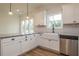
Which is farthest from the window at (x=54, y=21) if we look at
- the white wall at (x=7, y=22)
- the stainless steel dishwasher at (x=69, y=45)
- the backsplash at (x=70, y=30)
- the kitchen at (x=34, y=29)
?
the white wall at (x=7, y=22)

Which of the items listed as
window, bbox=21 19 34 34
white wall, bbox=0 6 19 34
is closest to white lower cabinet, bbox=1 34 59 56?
window, bbox=21 19 34 34

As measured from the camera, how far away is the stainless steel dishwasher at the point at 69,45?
2.47 m

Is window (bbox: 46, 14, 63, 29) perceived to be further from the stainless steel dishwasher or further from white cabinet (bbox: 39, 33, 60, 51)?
the stainless steel dishwasher

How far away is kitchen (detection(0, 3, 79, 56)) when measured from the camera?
223 cm

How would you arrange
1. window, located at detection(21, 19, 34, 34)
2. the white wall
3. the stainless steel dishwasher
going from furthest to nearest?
the stainless steel dishwasher
window, located at detection(21, 19, 34, 34)
the white wall

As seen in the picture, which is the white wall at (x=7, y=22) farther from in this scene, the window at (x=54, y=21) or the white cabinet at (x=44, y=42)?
the window at (x=54, y=21)

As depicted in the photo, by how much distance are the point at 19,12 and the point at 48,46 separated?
104 cm

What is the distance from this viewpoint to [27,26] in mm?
2359

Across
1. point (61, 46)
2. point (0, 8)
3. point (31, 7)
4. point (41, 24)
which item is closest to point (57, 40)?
point (61, 46)

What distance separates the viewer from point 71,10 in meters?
2.82

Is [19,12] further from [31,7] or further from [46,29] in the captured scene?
[46,29]

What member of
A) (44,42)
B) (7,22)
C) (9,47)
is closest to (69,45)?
(44,42)

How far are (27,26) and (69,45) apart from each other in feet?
3.83

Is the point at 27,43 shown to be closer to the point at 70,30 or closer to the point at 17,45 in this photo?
the point at 17,45
